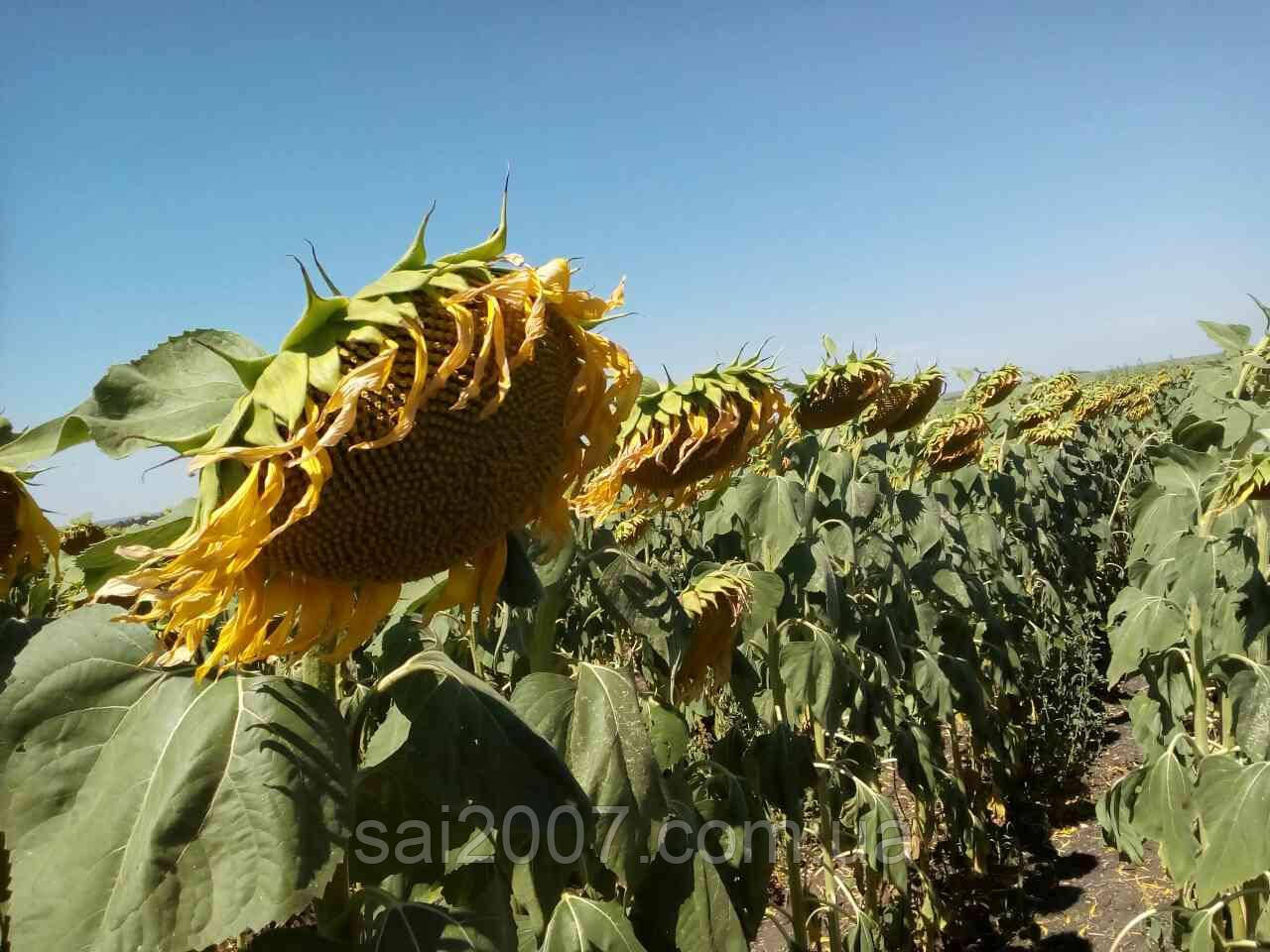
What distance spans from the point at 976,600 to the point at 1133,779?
1.66m

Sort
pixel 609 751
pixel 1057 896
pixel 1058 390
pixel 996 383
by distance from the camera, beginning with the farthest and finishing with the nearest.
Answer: pixel 1058 390 → pixel 996 383 → pixel 1057 896 → pixel 609 751

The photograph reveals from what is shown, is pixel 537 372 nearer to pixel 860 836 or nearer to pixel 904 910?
pixel 860 836

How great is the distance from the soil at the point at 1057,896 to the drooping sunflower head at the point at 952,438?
2299 millimetres

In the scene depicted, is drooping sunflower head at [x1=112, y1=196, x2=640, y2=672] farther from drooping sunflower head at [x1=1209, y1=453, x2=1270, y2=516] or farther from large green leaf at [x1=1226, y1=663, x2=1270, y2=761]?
large green leaf at [x1=1226, y1=663, x2=1270, y2=761]

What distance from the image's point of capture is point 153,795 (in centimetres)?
105

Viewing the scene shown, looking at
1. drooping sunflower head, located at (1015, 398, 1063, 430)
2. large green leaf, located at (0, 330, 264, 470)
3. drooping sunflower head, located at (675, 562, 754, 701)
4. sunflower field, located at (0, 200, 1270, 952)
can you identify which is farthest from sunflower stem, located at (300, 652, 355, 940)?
drooping sunflower head, located at (1015, 398, 1063, 430)

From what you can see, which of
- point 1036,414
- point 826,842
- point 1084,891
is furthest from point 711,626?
point 1036,414

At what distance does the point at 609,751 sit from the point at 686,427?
46.2 inches

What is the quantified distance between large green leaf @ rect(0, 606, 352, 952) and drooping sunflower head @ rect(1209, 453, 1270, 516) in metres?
2.75

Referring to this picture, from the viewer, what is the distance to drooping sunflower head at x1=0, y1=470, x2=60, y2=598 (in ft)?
5.74

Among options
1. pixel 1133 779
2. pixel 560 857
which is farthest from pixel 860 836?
pixel 560 857

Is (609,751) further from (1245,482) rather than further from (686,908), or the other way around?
(1245,482)

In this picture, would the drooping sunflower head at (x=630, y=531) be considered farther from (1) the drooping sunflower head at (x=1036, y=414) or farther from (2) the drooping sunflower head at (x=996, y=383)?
(1) the drooping sunflower head at (x=1036, y=414)

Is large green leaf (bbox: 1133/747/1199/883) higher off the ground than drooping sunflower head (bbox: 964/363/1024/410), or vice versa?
drooping sunflower head (bbox: 964/363/1024/410)
